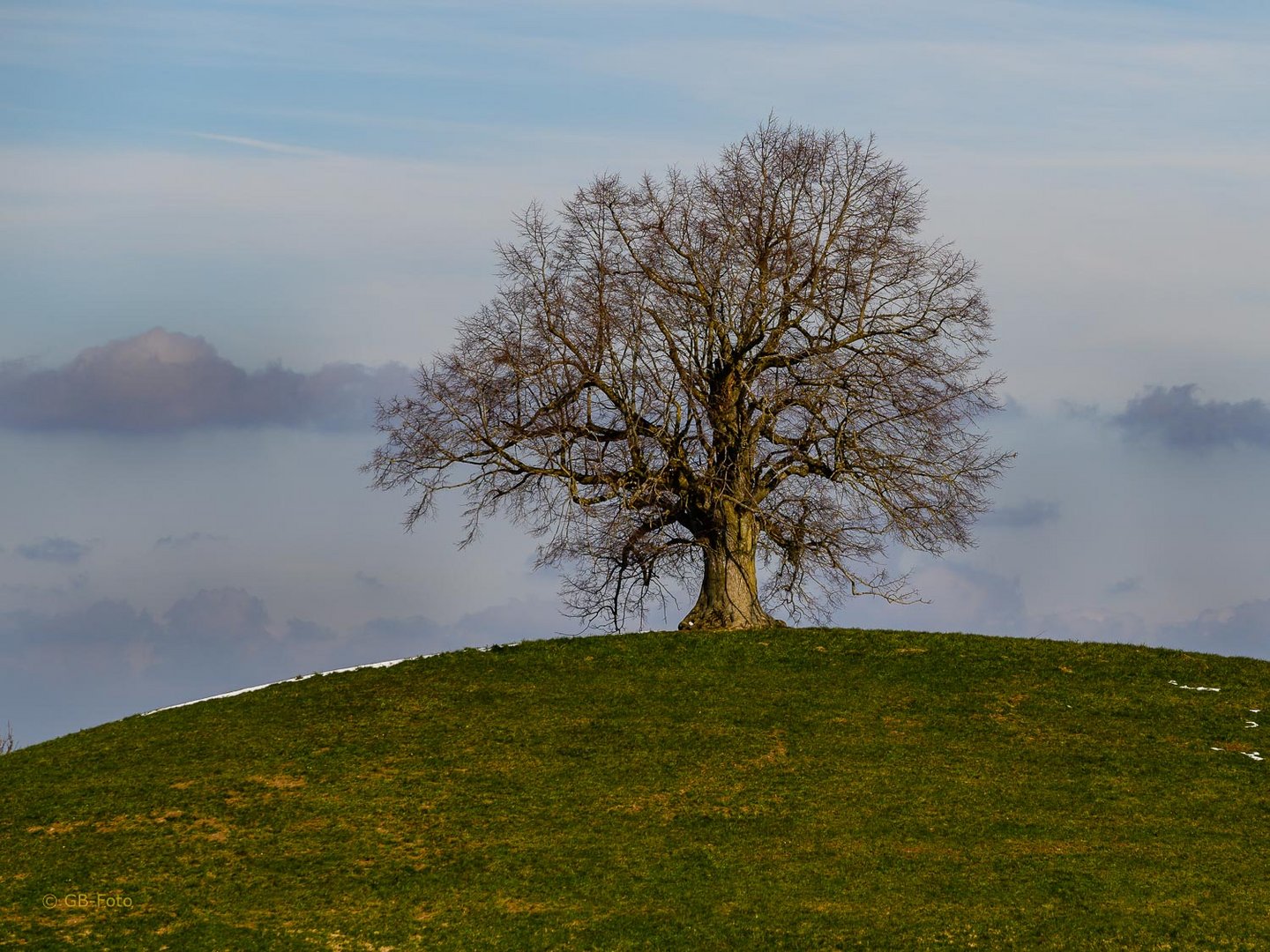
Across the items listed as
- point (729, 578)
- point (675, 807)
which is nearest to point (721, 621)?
point (729, 578)

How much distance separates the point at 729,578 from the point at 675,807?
40.2ft

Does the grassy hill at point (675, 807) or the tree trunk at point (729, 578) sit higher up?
the tree trunk at point (729, 578)

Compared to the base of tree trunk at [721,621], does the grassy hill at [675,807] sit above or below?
below

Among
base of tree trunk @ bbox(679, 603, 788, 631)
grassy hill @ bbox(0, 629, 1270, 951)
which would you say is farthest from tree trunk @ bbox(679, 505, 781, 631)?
grassy hill @ bbox(0, 629, 1270, 951)

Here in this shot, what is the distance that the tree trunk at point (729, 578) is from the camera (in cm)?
3600

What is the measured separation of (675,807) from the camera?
969 inches

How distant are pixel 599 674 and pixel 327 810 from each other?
8680mm

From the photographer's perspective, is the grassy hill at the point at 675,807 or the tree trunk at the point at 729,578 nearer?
the grassy hill at the point at 675,807

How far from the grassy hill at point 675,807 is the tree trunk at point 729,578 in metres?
2.06

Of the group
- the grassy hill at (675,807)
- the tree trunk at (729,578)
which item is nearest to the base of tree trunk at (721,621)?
the tree trunk at (729,578)

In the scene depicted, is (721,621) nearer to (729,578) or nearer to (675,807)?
(729,578)

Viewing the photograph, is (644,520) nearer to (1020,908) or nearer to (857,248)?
(857,248)

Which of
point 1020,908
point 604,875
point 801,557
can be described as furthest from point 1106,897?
point 801,557

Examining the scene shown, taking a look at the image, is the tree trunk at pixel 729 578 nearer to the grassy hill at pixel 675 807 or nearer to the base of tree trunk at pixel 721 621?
the base of tree trunk at pixel 721 621
